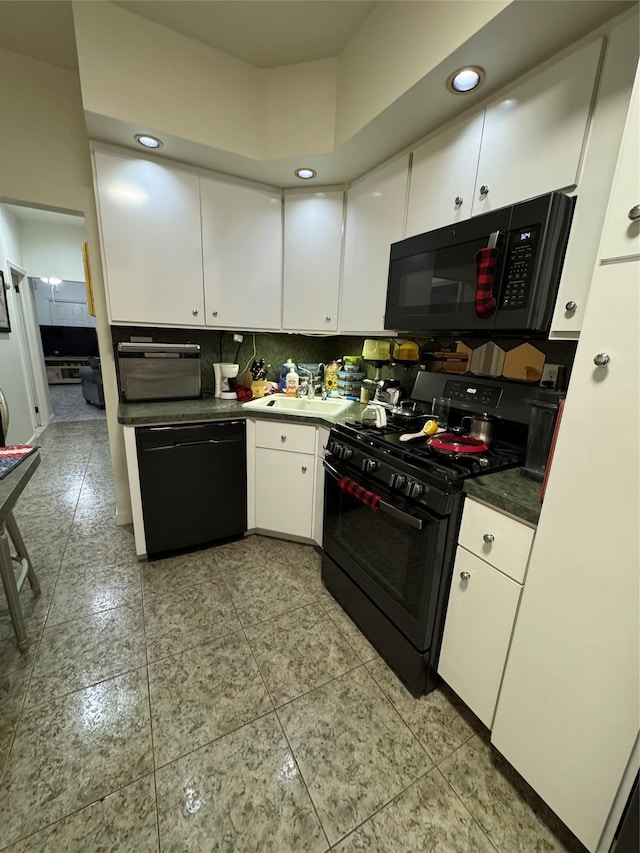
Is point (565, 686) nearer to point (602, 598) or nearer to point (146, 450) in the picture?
point (602, 598)

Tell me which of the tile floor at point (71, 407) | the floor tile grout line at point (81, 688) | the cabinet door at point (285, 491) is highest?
the cabinet door at point (285, 491)

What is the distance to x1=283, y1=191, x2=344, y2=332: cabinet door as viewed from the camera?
218 centimetres

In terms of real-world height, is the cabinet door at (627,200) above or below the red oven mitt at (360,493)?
above

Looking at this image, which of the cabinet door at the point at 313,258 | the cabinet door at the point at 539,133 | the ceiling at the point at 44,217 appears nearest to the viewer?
the cabinet door at the point at 539,133

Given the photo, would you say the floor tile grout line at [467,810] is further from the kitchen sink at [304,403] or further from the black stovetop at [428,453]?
the kitchen sink at [304,403]

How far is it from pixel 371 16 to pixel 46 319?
8712 mm

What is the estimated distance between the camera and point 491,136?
1.33 meters

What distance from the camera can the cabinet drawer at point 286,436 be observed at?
2.06m

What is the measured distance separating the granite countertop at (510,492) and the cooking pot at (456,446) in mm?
130

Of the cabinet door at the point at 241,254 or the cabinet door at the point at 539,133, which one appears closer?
the cabinet door at the point at 539,133

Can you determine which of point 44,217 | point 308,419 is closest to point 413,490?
point 308,419

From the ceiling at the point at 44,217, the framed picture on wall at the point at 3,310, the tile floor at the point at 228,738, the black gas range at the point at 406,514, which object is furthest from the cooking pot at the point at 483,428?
the ceiling at the point at 44,217

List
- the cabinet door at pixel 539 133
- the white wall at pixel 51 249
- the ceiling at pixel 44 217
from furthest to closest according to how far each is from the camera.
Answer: the white wall at pixel 51 249, the ceiling at pixel 44 217, the cabinet door at pixel 539 133

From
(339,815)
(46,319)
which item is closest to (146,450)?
(339,815)
